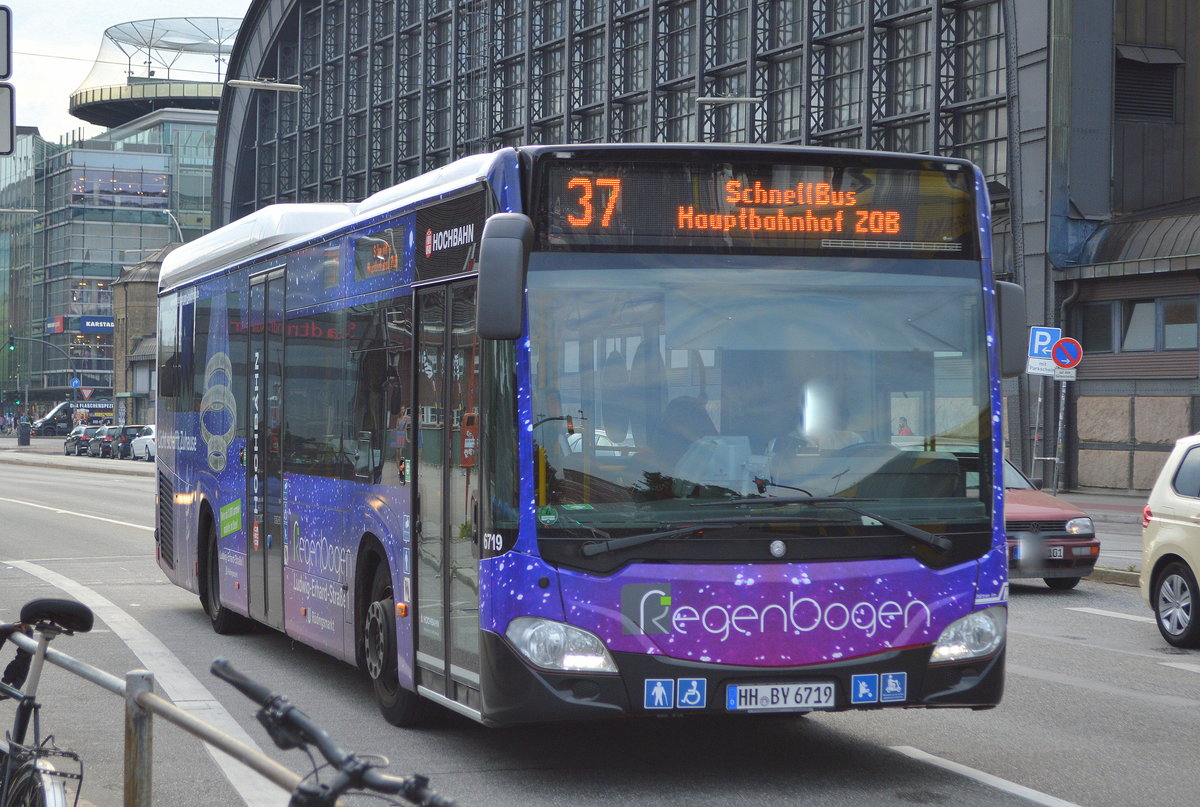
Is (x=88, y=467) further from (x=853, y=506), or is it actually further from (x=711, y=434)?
(x=853, y=506)

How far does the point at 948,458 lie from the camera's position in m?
7.27

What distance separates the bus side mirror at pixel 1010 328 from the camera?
748cm

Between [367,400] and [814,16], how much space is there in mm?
Result: 35826

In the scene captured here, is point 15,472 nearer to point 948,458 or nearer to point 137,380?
point 137,380

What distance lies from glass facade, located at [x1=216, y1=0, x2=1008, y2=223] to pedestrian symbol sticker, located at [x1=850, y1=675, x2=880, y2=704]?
20941 millimetres

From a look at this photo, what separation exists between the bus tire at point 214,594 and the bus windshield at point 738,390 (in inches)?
254

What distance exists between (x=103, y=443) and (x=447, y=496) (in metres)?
66.1

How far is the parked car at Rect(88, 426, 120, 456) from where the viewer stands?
70.3m

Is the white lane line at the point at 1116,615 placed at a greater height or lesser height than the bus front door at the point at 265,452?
lesser

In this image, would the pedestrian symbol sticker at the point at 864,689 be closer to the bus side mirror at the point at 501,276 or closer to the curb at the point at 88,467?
the bus side mirror at the point at 501,276

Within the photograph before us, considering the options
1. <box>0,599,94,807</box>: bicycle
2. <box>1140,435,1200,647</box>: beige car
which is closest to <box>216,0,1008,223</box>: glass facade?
<box>1140,435,1200,647</box>: beige car

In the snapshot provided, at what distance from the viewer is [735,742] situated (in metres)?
8.28

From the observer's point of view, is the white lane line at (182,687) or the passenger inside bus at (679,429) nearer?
the passenger inside bus at (679,429)

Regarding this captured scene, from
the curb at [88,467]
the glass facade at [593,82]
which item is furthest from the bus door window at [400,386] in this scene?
the curb at [88,467]
